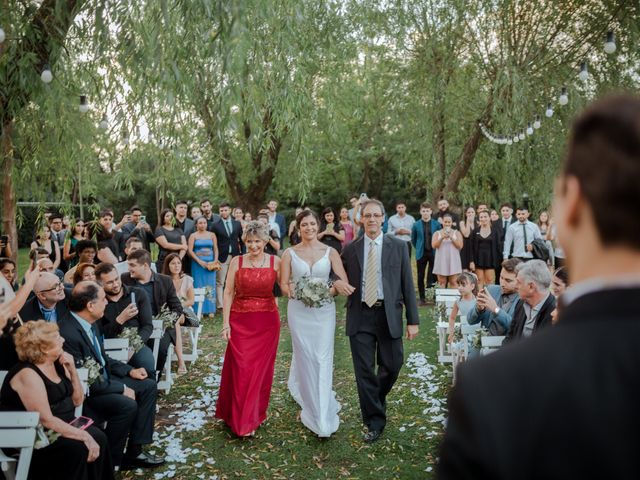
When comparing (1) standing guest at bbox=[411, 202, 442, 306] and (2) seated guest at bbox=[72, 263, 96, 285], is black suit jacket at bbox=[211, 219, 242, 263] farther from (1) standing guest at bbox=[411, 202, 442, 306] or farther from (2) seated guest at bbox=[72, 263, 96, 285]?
(2) seated guest at bbox=[72, 263, 96, 285]

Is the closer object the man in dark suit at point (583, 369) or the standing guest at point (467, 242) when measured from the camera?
the man in dark suit at point (583, 369)

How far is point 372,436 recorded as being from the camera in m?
5.30

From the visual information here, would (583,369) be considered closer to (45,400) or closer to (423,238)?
(45,400)

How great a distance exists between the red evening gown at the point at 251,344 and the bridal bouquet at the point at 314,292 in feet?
1.40

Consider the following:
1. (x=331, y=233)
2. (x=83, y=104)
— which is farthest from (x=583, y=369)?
(x=331, y=233)

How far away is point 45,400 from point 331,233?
8.79 m

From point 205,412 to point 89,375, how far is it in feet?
6.58

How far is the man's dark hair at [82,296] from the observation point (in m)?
4.63

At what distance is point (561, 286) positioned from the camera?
4973 mm

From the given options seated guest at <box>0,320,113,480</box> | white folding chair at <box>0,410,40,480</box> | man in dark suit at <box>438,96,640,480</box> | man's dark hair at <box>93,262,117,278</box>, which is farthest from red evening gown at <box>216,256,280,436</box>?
man in dark suit at <box>438,96,640,480</box>

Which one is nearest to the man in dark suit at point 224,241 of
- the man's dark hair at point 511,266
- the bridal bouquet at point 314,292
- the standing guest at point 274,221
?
the standing guest at point 274,221

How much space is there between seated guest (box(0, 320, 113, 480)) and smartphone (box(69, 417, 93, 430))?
0.11 m

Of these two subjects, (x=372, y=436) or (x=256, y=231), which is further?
(x=256, y=231)

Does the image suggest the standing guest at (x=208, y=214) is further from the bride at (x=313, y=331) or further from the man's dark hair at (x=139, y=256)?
the bride at (x=313, y=331)
